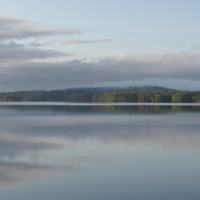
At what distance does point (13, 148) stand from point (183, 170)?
8.70 meters

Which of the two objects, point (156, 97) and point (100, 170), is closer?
point (100, 170)

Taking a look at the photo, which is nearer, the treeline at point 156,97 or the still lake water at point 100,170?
the still lake water at point 100,170

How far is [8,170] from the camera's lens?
1059cm

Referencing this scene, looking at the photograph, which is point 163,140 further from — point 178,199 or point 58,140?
point 178,199

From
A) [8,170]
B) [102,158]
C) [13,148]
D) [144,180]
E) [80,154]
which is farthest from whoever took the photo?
[13,148]

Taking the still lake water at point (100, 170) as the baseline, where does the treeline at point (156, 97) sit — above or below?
above

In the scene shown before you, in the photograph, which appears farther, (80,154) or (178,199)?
(80,154)

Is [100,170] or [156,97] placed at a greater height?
[156,97]

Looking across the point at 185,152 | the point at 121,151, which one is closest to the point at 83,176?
the point at 121,151

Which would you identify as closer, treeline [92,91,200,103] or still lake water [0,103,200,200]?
still lake water [0,103,200,200]

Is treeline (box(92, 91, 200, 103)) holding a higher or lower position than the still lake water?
higher

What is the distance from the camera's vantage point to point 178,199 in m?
7.82

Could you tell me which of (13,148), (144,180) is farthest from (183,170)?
(13,148)

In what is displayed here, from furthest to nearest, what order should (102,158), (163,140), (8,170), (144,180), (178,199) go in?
(163,140)
(102,158)
(8,170)
(144,180)
(178,199)
